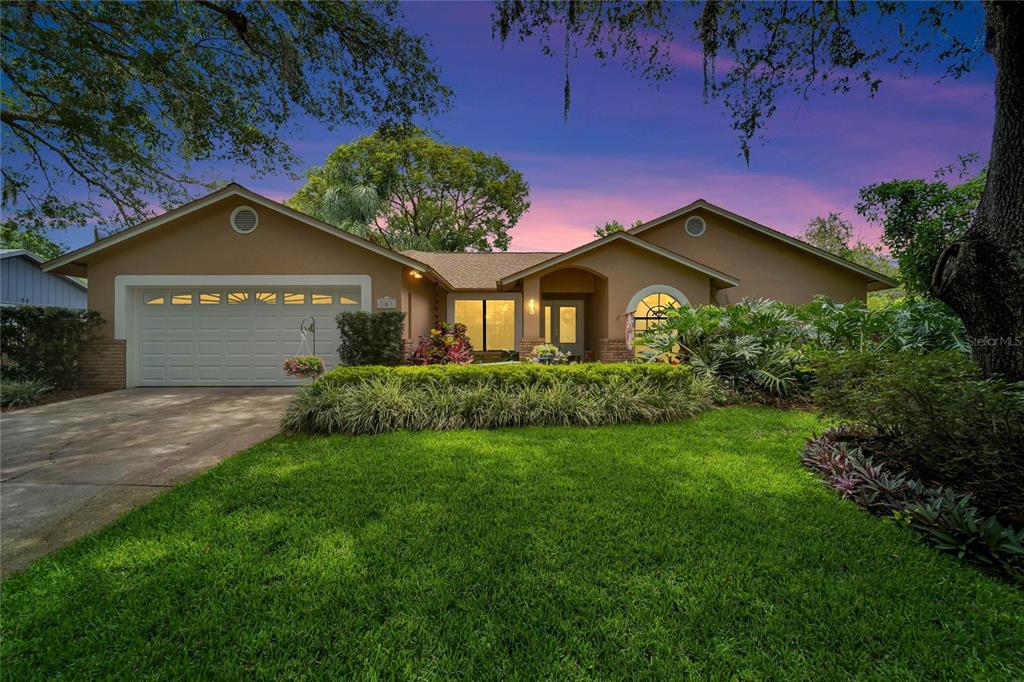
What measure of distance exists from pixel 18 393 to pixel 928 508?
46.0ft

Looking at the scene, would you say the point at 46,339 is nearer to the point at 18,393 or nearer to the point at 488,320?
the point at 18,393

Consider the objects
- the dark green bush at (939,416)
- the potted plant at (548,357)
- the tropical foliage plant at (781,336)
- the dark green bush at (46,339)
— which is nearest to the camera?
the dark green bush at (939,416)

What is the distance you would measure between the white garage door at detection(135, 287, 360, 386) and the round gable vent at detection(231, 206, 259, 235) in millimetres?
1516

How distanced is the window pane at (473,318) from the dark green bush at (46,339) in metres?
10.1

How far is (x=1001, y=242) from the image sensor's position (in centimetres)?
351

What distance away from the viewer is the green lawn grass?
201cm

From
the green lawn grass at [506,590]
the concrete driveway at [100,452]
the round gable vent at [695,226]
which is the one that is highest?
the round gable vent at [695,226]

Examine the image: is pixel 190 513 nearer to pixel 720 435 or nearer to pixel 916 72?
pixel 720 435

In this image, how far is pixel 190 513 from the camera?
346cm

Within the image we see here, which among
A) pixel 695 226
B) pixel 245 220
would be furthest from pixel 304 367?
pixel 695 226

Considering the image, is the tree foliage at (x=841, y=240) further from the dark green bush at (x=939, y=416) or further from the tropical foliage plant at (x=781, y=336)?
the dark green bush at (x=939, y=416)

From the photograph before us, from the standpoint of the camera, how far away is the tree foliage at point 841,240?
35.0 m

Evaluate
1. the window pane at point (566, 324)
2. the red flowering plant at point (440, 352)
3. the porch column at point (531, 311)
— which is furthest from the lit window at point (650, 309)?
the red flowering plant at point (440, 352)

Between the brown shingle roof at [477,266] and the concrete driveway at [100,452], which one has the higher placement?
the brown shingle roof at [477,266]
